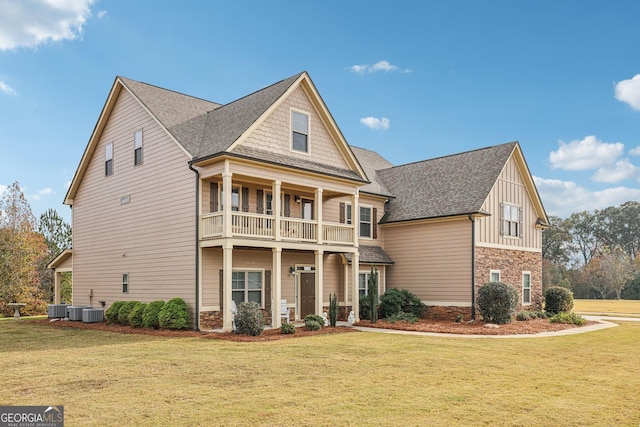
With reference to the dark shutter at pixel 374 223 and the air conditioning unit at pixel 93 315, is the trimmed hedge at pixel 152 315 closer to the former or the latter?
the air conditioning unit at pixel 93 315

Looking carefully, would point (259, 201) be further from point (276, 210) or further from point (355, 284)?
point (355, 284)

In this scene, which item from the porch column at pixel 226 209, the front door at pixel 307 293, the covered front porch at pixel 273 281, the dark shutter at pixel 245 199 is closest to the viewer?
the porch column at pixel 226 209

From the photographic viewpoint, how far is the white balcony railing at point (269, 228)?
1923cm

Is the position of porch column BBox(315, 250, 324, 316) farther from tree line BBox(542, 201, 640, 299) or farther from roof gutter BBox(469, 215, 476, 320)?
tree line BBox(542, 201, 640, 299)

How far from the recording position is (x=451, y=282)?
24.8m

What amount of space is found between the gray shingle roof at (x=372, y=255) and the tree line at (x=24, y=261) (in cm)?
2115

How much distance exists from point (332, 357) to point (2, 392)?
6.80 meters

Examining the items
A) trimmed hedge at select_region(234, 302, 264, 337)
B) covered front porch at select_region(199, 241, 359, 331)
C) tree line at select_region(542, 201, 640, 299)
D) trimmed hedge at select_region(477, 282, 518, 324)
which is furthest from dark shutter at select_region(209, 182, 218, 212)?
tree line at select_region(542, 201, 640, 299)

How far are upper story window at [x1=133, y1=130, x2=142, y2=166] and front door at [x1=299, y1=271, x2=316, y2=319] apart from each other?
8242 mm

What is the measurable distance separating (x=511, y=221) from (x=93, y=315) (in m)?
19.5

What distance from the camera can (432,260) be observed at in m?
25.7

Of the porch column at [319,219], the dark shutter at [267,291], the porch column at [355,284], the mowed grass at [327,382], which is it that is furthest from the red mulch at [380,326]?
the porch column at [319,219]

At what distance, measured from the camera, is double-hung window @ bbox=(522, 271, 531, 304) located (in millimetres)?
27594

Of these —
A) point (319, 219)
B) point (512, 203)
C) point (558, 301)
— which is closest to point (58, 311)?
point (319, 219)
